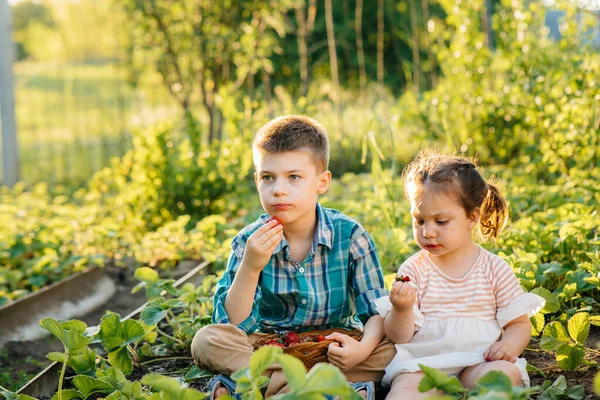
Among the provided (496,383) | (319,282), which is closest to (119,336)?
(319,282)

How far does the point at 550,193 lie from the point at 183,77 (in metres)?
4.38

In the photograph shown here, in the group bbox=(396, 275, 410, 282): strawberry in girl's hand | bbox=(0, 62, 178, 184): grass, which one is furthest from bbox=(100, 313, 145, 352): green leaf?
bbox=(0, 62, 178, 184): grass

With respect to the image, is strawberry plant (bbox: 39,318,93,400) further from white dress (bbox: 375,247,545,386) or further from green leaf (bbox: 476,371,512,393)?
green leaf (bbox: 476,371,512,393)

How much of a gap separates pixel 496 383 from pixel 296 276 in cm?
92

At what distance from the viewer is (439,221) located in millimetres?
2158

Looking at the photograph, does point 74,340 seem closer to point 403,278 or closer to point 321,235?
point 321,235

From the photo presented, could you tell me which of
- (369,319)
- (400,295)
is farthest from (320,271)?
(400,295)

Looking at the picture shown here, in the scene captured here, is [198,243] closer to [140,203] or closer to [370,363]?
[140,203]

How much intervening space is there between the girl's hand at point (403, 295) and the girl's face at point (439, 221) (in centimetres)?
18

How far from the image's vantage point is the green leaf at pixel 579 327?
A: 2.10 m

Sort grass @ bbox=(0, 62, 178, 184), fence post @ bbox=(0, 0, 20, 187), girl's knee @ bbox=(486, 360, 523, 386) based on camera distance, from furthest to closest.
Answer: grass @ bbox=(0, 62, 178, 184) < fence post @ bbox=(0, 0, 20, 187) < girl's knee @ bbox=(486, 360, 523, 386)

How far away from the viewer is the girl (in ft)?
6.88

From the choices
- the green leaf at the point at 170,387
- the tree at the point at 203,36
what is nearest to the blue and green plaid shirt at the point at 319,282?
the green leaf at the point at 170,387

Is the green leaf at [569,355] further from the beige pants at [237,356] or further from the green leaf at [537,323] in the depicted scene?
the beige pants at [237,356]
